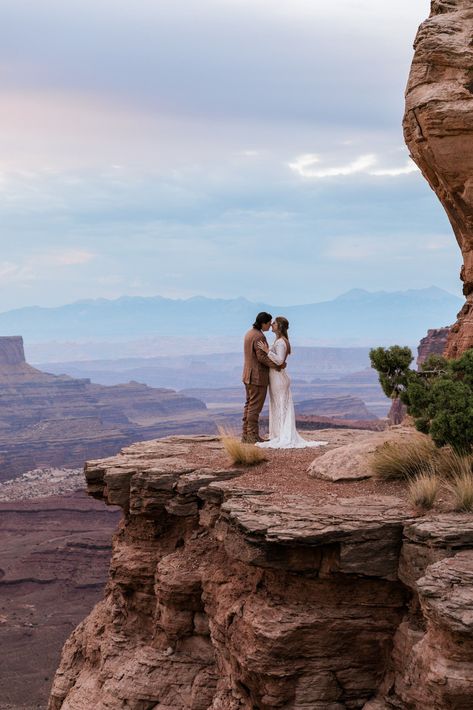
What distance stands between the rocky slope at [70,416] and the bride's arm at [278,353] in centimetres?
8040

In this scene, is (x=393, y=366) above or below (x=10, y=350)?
below

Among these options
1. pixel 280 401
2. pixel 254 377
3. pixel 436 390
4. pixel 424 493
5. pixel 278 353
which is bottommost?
pixel 424 493

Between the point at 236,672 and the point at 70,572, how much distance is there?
44044 millimetres

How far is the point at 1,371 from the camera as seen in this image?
551 feet

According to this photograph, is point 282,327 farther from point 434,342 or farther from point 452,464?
point 434,342

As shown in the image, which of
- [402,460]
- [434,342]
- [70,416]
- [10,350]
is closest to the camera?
[402,460]

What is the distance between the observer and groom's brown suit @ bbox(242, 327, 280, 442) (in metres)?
20.1

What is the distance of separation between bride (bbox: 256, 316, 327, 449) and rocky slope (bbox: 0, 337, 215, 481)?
79863 millimetres

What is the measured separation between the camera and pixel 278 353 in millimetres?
19984

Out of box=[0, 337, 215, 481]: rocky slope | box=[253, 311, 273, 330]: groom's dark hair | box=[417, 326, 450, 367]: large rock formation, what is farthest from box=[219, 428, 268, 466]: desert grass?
box=[0, 337, 215, 481]: rocky slope

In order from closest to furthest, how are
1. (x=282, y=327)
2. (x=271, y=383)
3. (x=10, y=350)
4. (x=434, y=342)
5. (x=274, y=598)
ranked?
(x=274, y=598)
(x=282, y=327)
(x=271, y=383)
(x=434, y=342)
(x=10, y=350)

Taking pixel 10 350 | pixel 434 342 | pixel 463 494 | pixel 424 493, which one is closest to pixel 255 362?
pixel 424 493

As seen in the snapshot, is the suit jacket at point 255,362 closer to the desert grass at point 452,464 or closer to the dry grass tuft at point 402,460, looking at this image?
the dry grass tuft at point 402,460

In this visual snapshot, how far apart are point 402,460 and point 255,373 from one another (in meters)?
5.44
